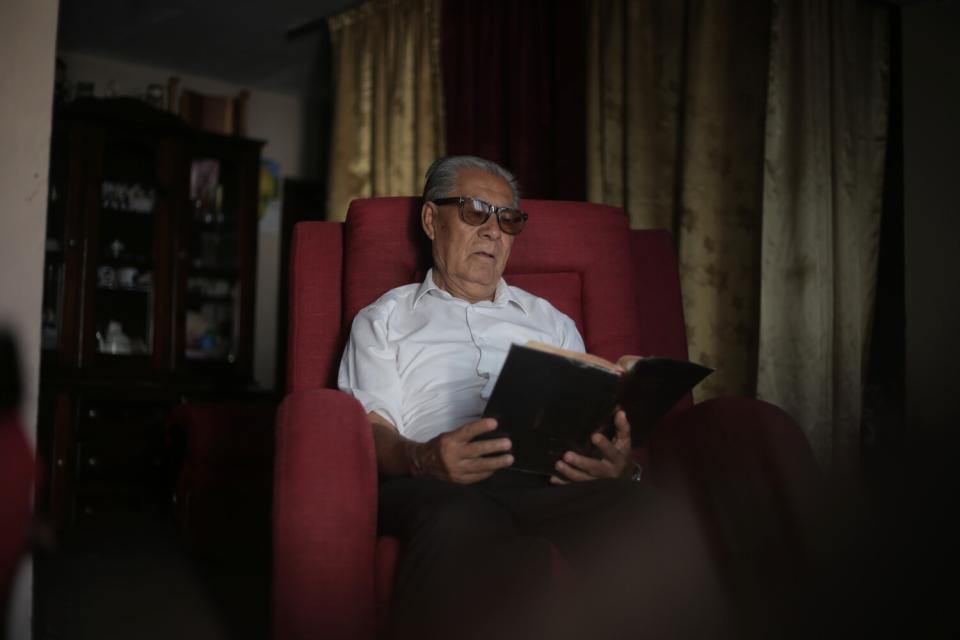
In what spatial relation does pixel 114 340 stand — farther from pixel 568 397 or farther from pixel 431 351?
pixel 568 397

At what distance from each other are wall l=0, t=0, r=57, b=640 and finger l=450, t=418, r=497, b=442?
808 mm

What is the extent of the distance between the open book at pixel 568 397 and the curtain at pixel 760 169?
1.25m

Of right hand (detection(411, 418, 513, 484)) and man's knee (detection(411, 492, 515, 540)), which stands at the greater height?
right hand (detection(411, 418, 513, 484))

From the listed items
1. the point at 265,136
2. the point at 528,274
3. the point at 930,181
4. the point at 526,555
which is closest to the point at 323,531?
the point at 526,555

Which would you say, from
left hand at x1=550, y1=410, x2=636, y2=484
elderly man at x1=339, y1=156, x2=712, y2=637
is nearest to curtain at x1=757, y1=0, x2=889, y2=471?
elderly man at x1=339, y1=156, x2=712, y2=637

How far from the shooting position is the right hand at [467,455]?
138 centimetres

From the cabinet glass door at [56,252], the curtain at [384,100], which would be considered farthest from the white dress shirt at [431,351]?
the cabinet glass door at [56,252]

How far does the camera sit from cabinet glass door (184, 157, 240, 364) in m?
4.20

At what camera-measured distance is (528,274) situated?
208 cm

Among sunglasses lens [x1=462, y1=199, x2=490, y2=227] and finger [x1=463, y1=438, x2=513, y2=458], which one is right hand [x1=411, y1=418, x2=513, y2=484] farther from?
sunglasses lens [x1=462, y1=199, x2=490, y2=227]

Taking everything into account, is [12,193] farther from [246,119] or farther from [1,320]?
[246,119]

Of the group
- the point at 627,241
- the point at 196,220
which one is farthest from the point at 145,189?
the point at 627,241

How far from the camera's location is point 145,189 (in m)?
4.10

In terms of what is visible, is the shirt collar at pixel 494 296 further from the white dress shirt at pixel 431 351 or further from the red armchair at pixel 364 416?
the red armchair at pixel 364 416
